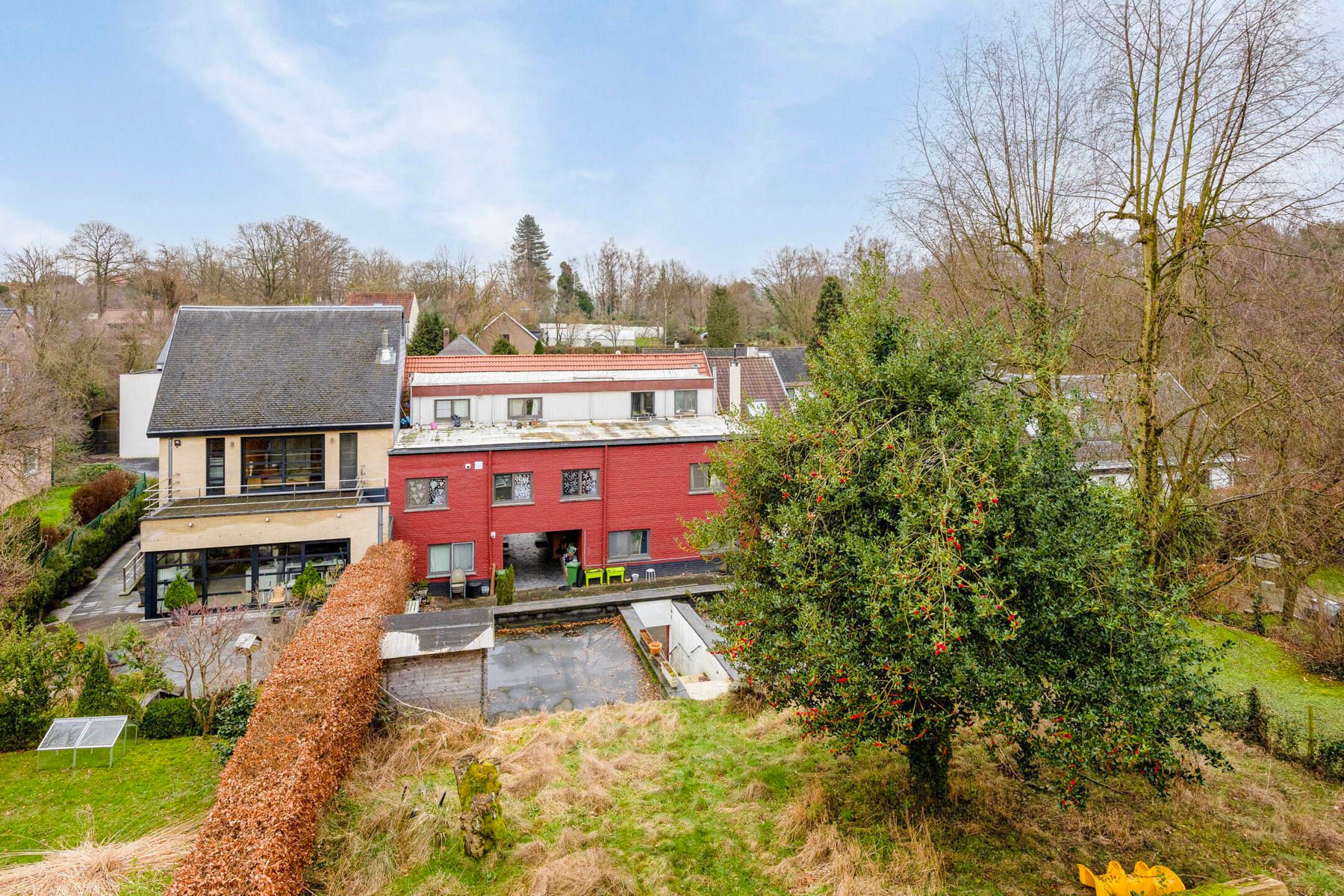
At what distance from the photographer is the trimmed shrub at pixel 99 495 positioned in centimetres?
2542

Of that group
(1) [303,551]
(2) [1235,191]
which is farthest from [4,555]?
(2) [1235,191]

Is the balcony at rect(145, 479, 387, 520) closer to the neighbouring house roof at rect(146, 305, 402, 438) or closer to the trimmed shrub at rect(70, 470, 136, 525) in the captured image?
the neighbouring house roof at rect(146, 305, 402, 438)

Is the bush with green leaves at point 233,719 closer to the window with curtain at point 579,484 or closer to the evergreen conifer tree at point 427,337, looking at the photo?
the window with curtain at point 579,484

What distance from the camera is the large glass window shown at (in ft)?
63.6

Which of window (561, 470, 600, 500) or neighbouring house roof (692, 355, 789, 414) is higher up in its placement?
neighbouring house roof (692, 355, 789, 414)

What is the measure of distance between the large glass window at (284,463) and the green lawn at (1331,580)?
28120 millimetres

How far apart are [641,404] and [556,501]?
19.4ft

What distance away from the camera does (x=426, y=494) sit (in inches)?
764

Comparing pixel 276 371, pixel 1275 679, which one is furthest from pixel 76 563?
pixel 1275 679

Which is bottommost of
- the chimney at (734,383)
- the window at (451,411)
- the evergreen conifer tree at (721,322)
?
the window at (451,411)

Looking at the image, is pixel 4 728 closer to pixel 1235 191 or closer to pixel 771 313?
pixel 1235 191

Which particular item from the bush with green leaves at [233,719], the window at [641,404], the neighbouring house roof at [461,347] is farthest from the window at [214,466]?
the neighbouring house roof at [461,347]

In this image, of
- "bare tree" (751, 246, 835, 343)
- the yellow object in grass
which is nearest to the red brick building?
the yellow object in grass

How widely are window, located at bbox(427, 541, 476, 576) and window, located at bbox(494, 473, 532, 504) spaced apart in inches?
63.9
